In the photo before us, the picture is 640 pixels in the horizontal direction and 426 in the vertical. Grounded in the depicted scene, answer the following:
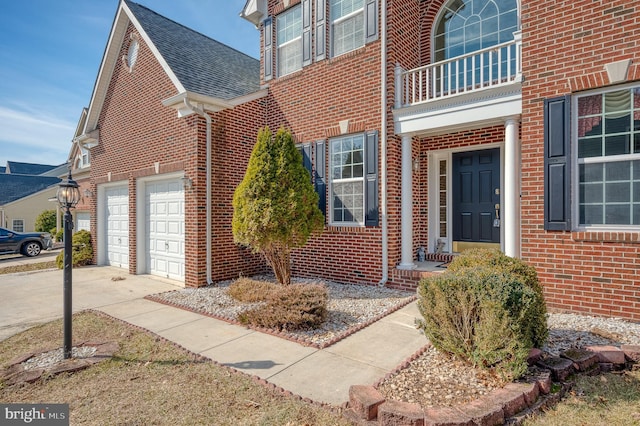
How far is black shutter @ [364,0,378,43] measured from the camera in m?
6.84

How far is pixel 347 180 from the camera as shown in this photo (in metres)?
7.41

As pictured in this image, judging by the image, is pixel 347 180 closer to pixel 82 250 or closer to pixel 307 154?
pixel 307 154

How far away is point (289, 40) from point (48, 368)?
824 cm

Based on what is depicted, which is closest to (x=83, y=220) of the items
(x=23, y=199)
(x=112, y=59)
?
(x=112, y=59)

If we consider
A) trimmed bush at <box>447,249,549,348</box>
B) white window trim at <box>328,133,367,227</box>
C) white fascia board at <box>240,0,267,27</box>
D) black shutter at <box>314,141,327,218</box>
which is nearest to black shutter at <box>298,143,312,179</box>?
black shutter at <box>314,141,327,218</box>

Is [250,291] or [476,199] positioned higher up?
[476,199]

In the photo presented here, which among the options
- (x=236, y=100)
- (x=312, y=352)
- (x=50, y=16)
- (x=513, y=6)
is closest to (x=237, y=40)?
(x=50, y=16)

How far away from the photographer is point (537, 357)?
320 cm

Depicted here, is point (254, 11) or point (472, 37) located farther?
point (254, 11)

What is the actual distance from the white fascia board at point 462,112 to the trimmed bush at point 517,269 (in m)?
2.84

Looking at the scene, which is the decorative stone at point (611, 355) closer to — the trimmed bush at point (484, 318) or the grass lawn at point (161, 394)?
the trimmed bush at point (484, 318)

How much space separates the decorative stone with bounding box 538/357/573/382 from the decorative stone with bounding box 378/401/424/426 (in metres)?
1.51

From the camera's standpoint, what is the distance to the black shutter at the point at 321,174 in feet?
25.2

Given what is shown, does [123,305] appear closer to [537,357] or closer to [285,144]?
[285,144]
